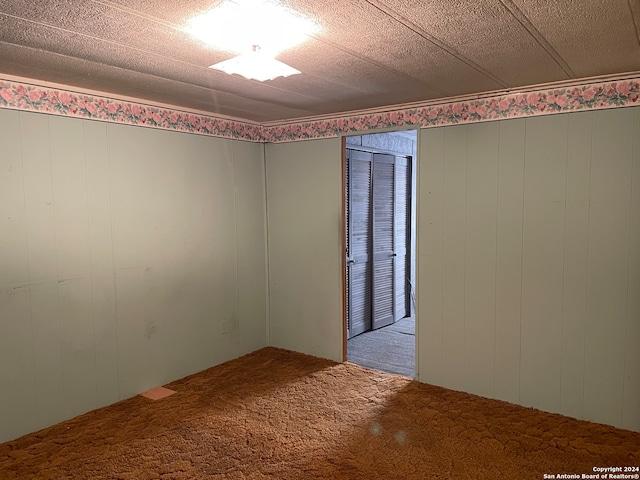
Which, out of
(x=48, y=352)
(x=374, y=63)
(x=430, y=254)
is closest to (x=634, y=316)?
(x=430, y=254)

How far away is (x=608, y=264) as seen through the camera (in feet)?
9.79

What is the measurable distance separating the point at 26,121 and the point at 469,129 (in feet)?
9.80

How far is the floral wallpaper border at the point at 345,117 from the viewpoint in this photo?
2900mm

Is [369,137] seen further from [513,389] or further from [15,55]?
[15,55]

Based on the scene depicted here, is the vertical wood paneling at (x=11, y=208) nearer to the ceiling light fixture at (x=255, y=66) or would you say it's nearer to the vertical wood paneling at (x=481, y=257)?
the ceiling light fixture at (x=255, y=66)

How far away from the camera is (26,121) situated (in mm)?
2920

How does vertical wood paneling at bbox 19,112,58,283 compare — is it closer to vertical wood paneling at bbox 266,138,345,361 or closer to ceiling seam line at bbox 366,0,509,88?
vertical wood paneling at bbox 266,138,345,361

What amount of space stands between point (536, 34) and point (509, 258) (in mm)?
1634

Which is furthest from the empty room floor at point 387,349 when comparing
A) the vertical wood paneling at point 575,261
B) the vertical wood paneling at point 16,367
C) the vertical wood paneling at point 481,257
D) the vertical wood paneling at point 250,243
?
the vertical wood paneling at point 16,367

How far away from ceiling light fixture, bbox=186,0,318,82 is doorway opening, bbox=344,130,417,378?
2445 millimetres

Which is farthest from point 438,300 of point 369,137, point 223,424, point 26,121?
point 26,121

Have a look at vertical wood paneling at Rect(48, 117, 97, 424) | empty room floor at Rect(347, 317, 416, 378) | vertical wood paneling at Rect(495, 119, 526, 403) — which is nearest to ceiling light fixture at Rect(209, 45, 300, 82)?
vertical wood paneling at Rect(48, 117, 97, 424)

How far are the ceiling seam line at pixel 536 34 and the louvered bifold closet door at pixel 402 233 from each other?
117 inches

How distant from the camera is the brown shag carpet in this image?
2590mm
